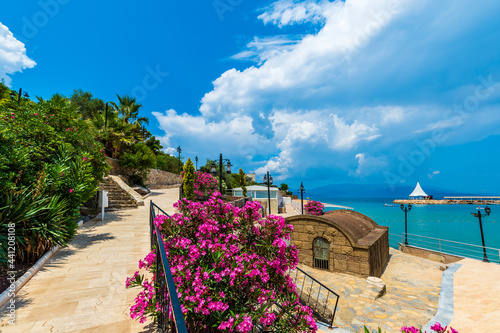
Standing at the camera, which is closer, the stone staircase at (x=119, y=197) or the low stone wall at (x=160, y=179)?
the stone staircase at (x=119, y=197)

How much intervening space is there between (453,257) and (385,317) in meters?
Answer: 9.94

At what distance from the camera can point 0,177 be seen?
470 cm

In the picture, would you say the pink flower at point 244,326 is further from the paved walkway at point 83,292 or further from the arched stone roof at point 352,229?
the arched stone roof at point 352,229

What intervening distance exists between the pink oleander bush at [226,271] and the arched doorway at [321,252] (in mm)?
8643

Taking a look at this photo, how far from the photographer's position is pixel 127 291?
3863 millimetres

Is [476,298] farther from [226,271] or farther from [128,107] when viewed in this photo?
→ [128,107]

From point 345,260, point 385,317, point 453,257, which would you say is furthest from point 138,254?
point 453,257

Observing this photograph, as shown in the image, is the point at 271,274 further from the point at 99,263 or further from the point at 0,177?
the point at 0,177

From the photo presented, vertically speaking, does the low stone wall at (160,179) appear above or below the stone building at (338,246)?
above

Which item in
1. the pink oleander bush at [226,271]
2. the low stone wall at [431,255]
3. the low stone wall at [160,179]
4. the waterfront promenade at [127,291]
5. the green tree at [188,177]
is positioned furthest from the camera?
the low stone wall at [160,179]

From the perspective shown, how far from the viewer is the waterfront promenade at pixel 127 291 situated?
309 cm

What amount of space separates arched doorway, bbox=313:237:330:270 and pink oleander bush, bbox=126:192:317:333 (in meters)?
8.64

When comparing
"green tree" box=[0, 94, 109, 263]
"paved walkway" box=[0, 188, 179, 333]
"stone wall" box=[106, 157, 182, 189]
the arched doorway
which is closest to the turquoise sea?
the arched doorway

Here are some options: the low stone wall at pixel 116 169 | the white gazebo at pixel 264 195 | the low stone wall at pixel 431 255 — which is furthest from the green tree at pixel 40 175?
the white gazebo at pixel 264 195
